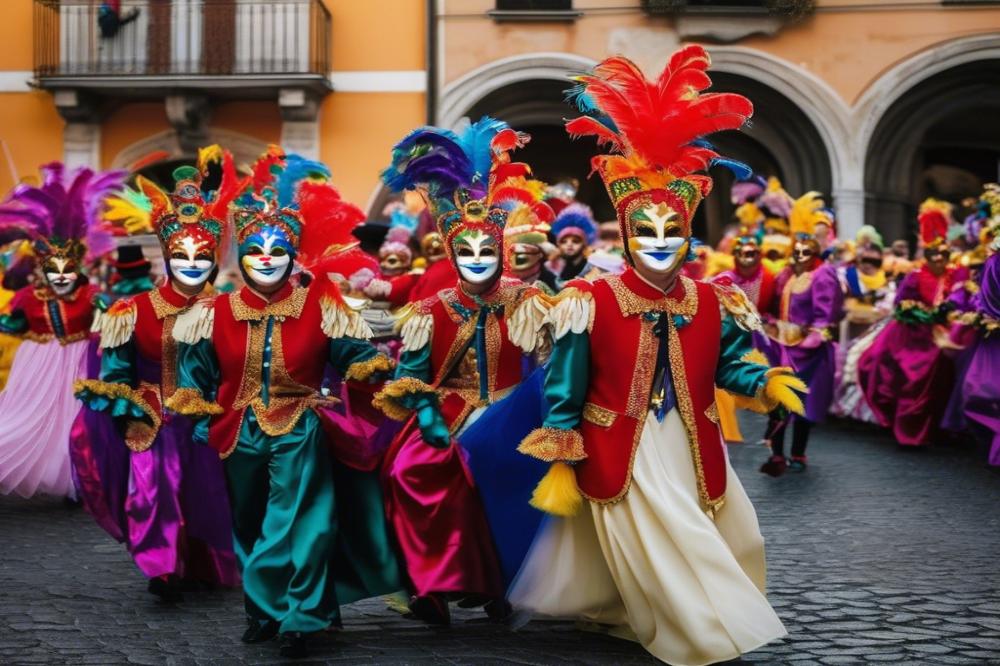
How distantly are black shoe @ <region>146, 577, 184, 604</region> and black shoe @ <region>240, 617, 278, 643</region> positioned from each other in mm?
→ 1001

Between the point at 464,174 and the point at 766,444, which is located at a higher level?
the point at 464,174

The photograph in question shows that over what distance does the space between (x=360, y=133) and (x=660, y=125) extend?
1588 centimetres

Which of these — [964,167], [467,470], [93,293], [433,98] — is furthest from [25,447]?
[964,167]

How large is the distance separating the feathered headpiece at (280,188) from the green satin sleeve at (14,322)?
3917mm

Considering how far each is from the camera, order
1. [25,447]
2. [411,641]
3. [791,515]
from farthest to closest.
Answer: [25,447], [791,515], [411,641]

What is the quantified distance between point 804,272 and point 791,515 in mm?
3648

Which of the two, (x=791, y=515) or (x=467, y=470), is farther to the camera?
(x=791, y=515)

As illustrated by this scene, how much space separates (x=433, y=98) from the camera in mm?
21109

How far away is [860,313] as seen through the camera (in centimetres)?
1628

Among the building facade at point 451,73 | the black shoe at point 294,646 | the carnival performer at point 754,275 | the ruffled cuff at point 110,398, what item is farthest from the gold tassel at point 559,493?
the building facade at point 451,73

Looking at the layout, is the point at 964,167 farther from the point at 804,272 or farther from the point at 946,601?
the point at 946,601

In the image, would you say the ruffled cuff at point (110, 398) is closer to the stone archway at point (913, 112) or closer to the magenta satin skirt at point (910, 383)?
the magenta satin skirt at point (910, 383)

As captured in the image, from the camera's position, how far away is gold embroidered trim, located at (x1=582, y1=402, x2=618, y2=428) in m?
5.79

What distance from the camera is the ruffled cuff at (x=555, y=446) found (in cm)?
576
